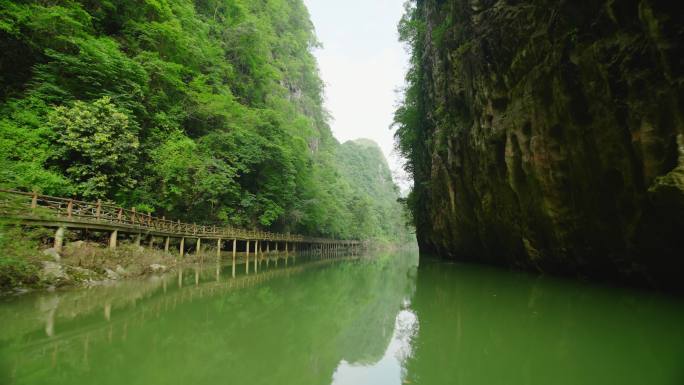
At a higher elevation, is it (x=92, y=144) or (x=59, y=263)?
(x=92, y=144)

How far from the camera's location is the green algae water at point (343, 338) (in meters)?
4.07

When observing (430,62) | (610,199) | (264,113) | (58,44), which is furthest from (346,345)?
(264,113)

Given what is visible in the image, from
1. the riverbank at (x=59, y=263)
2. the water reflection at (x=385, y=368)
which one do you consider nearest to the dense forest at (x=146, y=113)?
the riverbank at (x=59, y=263)

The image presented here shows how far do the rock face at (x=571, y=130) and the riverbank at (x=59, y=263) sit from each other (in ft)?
45.8

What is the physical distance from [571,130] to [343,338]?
836cm

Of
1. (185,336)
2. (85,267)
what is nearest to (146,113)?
(85,267)

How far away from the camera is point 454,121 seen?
16734mm

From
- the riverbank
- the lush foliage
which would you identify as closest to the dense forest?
the riverbank

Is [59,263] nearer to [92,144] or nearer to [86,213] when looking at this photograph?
[86,213]

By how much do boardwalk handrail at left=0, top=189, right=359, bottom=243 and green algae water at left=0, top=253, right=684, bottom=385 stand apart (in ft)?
9.89

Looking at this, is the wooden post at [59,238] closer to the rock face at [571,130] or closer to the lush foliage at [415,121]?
the rock face at [571,130]

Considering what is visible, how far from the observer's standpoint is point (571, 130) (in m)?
9.34

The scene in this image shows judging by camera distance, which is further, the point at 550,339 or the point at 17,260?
the point at 17,260

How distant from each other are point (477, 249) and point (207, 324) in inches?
642
